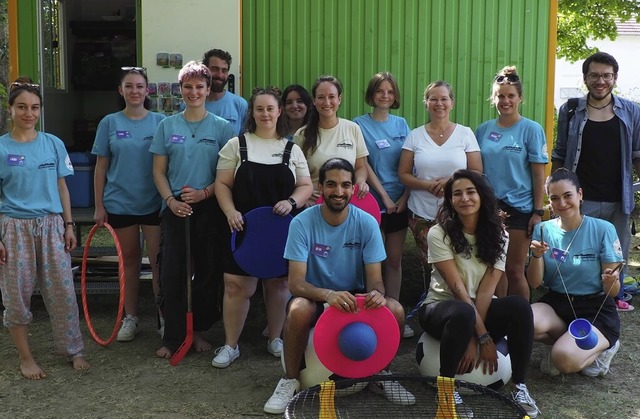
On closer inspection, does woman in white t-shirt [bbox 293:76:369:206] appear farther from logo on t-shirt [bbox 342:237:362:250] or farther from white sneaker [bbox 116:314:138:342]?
white sneaker [bbox 116:314:138:342]

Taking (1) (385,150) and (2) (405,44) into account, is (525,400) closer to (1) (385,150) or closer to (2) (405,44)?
(1) (385,150)

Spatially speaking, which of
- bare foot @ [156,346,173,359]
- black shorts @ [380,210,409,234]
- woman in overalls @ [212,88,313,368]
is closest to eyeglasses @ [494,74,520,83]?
black shorts @ [380,210,409,234]

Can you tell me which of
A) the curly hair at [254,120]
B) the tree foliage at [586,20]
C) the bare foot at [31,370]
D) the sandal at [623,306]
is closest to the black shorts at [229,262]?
A: the curly hair at [254,120]

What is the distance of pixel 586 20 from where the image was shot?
41.1 ft

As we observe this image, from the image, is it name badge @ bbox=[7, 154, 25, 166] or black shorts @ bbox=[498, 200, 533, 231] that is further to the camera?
black shorts @ bbox=[498, 200, 533, 231]

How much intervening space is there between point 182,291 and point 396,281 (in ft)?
4.75

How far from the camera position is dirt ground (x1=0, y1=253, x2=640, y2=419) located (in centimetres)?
389

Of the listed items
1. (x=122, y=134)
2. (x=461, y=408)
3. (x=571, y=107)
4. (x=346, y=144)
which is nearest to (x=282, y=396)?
(x=461, y=408)

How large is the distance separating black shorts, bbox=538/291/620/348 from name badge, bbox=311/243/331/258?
1.47m

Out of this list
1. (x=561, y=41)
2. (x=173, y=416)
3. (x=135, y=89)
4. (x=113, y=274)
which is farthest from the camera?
(x=561, y=41)

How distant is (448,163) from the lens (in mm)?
4773

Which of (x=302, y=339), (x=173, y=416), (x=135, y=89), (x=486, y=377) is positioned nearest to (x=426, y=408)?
(x=486, y=377)

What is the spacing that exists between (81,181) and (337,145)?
2.51m

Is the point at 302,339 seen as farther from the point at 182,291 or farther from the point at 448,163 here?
the point at 448,163
